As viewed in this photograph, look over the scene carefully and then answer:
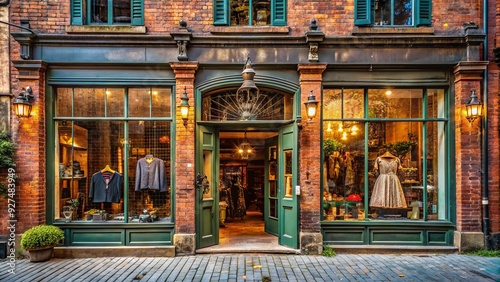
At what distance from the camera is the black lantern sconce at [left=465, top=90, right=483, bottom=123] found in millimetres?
6992

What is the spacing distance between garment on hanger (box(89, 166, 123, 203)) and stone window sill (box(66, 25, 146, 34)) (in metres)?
3.32

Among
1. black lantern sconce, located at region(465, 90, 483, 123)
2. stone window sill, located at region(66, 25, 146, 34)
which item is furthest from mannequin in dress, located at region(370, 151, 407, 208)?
stone window sill, located at region(66, 25, 146, 34)

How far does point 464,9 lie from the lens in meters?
7.52

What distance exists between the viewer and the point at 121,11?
7699 mm

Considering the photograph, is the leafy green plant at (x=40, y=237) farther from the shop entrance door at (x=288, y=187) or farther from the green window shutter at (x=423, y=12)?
the green window shutter at (x=423, y=12)

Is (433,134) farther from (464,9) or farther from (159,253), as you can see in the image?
(159,253)

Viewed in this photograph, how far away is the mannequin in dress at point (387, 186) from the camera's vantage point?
7612 mm

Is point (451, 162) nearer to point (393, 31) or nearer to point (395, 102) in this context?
point (395, 102)

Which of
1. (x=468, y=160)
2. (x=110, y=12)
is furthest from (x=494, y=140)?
(x=110, y=12)

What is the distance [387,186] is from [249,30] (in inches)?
198

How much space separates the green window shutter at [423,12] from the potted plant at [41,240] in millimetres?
9626

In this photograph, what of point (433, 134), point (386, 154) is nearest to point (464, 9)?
point (433, 134)

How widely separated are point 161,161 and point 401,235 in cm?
600

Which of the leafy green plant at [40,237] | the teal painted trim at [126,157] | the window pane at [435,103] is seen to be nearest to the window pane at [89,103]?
the teal painted trim at [126,157]
